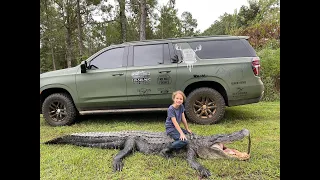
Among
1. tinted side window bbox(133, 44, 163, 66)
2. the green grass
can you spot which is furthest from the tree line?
the green grass

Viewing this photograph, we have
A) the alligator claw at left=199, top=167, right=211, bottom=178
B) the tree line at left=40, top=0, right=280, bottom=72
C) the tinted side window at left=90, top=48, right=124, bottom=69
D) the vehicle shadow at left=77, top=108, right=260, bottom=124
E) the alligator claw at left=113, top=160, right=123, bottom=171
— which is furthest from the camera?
the tree line at left=40, top=0, right=280, bottom=72

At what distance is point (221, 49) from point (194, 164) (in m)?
2.58

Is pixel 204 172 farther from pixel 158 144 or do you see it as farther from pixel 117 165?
pixel 117 165

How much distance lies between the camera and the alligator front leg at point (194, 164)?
2.51 meters

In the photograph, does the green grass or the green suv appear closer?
the green grass

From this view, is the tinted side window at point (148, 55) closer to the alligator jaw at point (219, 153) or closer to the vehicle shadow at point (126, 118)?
the vehicle shadow at point (126, 118)

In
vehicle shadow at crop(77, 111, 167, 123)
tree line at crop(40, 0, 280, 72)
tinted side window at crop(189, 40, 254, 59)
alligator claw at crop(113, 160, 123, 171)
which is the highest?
tree line at crop(40, 0, 280, 72)

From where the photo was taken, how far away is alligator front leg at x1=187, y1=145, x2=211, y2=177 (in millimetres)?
2514

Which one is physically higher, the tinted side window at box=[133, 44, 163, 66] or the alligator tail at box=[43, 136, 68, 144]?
the tinted side window at box=[133, 44, 163, 66]

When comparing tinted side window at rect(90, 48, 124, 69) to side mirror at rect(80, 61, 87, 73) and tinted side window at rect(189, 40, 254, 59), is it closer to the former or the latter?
side mirror at rect(80, 61, 87, 73)

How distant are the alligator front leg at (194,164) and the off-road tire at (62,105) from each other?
2.79 m
